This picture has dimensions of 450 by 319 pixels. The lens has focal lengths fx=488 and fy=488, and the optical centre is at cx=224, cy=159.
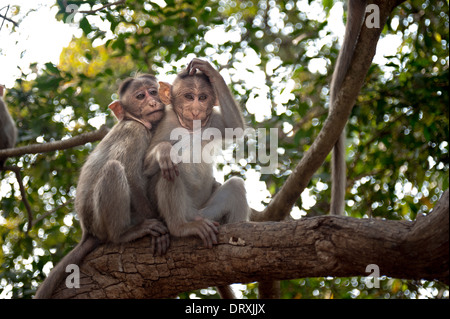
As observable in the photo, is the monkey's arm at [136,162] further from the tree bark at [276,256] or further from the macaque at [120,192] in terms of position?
the tree bark at [276,256]

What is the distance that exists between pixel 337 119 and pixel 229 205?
55.5 inches

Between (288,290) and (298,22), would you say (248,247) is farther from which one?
(298,22)

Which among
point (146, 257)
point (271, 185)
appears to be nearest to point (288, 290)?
point (271, 185)

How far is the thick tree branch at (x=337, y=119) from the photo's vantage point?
4672 millimetres

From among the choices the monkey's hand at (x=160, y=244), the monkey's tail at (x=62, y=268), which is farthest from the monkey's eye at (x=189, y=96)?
the monkey's tail at (x=62, y=268)

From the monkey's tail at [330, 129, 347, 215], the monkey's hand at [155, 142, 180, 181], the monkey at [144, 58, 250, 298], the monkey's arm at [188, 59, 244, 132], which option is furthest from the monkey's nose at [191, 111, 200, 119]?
the monkey's tail at [330, 129, 347, 215]

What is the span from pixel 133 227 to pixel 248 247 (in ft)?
4.17

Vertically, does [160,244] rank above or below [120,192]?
below

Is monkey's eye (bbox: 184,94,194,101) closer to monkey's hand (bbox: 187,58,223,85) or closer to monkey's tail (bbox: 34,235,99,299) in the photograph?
monkey's hand (bbox: 187,58,223,85)

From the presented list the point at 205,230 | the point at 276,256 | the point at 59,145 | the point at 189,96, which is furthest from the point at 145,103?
the point at 276,256

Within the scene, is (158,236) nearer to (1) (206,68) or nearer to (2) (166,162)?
(2) (166,162)

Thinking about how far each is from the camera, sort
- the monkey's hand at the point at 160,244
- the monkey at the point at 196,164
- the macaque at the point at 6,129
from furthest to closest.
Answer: the macaque at the point at 6,129
the monkey at the point at 196,164
the monkey's hand at the point at 160,244

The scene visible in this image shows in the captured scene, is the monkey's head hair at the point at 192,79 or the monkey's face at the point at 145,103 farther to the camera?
the monkey's face at the point at 145,103

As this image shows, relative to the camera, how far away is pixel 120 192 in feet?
14.8
